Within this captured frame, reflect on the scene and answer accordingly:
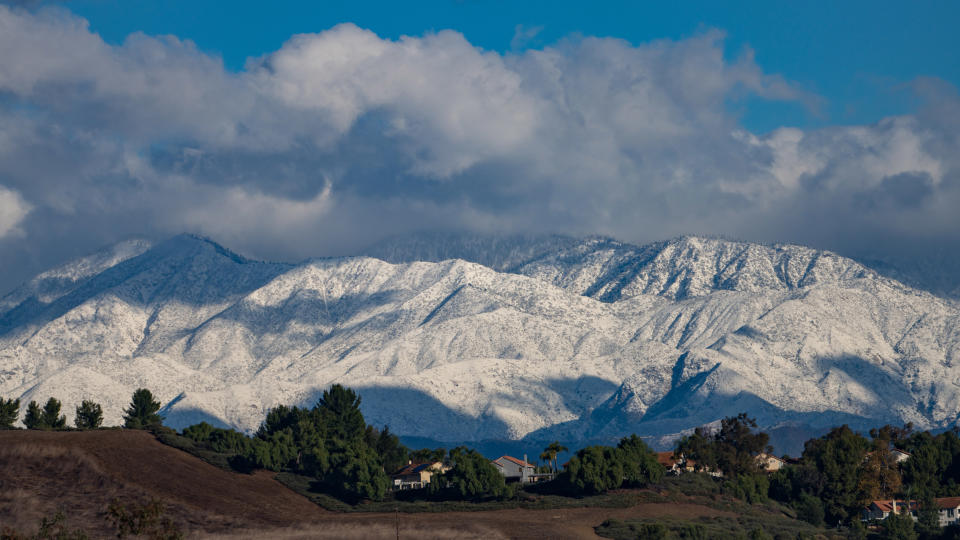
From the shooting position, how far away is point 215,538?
18238cm

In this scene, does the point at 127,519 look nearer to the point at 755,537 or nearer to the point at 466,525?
the point at 466,525

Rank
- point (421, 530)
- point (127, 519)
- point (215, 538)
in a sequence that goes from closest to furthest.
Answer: point (127, 519) < point (215, 538) < point (421, 530)

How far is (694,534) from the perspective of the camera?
199m

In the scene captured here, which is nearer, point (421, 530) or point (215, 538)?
point (215, 538)

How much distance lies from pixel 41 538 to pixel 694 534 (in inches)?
4224

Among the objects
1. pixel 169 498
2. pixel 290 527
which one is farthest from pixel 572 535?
pixel 169 498

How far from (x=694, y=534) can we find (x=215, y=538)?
237ft

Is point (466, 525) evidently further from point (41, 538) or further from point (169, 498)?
point (41, 538)

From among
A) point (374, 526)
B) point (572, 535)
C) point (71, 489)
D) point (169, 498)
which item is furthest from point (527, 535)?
point (71, 489)

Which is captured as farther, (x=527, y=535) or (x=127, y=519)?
(x=527, y=535)

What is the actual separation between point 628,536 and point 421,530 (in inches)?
1261

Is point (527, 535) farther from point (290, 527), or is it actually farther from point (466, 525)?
point (290, 527)

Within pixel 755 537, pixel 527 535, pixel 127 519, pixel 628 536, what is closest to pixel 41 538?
pixel 127 519

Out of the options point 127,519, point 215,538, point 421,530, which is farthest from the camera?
point 421,530
